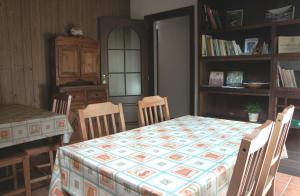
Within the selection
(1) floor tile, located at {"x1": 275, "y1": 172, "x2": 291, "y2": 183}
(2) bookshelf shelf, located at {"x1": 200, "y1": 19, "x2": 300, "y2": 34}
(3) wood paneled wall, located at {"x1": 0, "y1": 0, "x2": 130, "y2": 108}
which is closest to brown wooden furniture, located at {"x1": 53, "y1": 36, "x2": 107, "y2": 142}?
(3) wood paneled wall, located at {"x1": 0, "y1": 0, "x2": 130, "y2": 108}

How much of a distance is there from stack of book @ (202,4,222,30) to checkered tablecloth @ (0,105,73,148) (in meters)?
1.97

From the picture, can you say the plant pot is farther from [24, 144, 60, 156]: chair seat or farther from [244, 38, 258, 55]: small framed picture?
[24, 144, 60, 156]: chair seat

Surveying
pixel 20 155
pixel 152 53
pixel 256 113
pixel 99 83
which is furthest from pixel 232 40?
pixel 20 155

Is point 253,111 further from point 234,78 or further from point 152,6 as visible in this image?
point 152,6

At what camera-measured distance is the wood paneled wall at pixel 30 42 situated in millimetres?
3363

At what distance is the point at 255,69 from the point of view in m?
3.10

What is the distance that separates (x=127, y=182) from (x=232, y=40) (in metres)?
2.66

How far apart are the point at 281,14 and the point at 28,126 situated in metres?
2.71

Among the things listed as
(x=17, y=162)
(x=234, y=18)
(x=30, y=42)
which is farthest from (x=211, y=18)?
(x=17, y=162)

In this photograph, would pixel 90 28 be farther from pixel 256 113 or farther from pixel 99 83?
pixel 256 113

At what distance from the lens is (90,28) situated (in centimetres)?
419

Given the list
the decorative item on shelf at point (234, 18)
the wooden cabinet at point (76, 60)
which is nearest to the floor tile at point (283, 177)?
the decorative item on shelf at point (234, 18)

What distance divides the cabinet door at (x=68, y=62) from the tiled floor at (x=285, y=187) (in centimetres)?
167

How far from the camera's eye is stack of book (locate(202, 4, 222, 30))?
312 centimetres
